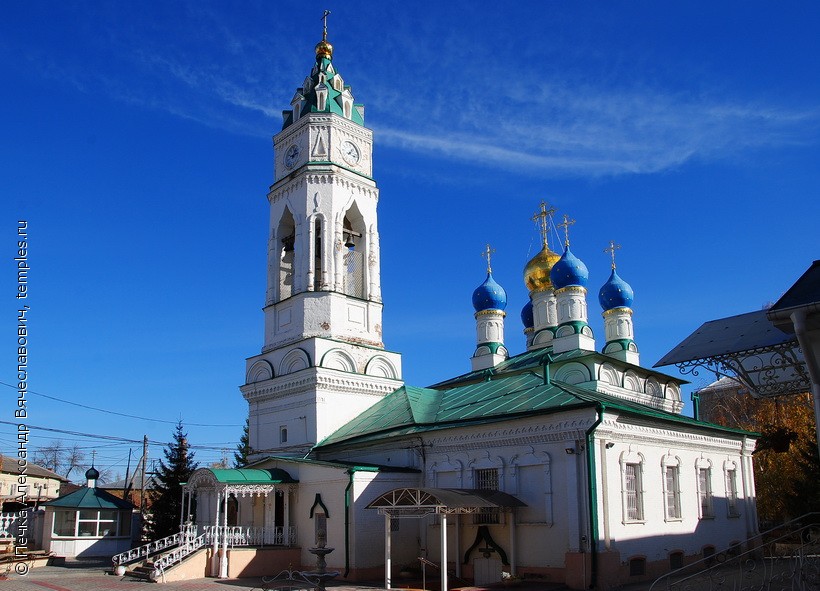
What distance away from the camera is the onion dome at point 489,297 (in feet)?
112

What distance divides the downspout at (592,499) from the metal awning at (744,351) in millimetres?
3430

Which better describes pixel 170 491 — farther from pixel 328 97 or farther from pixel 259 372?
pixel 328 97

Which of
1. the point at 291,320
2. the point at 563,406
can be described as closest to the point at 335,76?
the point at 291,320

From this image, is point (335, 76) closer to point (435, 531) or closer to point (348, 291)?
point (348, 291)

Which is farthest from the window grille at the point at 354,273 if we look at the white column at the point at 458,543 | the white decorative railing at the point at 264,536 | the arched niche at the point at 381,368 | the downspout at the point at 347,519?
the white column at the point at 458,543

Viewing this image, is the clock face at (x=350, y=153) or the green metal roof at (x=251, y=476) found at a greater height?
the clock face at (x=350, y=153)

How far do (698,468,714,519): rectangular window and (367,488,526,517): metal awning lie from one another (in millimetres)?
5331

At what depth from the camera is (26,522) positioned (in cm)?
2795

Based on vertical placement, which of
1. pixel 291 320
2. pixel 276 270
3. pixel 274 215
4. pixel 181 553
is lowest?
pixel 181 553

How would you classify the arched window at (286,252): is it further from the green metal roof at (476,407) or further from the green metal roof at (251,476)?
the green metal roof at (251,476)

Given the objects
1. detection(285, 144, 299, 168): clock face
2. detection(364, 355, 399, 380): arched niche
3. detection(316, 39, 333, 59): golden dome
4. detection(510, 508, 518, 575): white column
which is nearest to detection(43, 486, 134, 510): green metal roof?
detection(364, 355, 399, 380): arched niche

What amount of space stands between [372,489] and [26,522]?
1611cm

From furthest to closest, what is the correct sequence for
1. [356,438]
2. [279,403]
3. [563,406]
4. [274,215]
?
[274,215]
[279,403]
[356,438]
[563,406]

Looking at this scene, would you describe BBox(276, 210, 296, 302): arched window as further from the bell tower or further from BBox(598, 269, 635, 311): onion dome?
BBox(598, 269, 635, 311): onion dome
